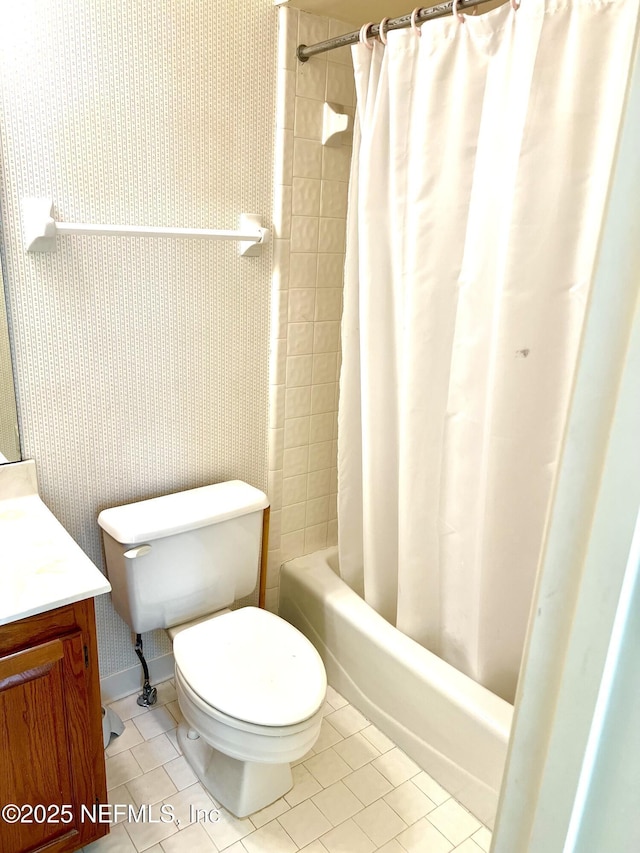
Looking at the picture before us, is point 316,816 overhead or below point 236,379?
below

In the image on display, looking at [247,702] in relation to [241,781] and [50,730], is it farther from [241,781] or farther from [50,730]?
[50,730]

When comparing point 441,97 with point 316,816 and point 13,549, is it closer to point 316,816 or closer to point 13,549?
point 13,549

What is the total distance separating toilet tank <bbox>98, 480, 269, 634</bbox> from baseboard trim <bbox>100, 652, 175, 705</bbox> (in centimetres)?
30

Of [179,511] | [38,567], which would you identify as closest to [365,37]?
[179,511]

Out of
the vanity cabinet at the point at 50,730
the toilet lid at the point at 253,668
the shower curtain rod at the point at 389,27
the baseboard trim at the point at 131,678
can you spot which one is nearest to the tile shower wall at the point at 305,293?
the shower curtain rod at the point at 389,27

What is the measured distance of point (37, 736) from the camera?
4.21 feet

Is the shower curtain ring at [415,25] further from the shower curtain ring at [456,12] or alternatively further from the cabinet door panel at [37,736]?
the cabinet door panel at [37,736]

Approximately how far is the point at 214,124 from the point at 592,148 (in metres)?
0.98

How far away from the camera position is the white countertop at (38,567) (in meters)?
1.22

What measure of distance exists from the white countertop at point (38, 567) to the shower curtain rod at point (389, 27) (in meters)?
1.42

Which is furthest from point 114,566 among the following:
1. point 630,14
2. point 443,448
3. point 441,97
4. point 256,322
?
point 630,14

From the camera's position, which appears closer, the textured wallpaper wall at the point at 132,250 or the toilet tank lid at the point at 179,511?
the textured wallpaper wall at the point at 132,250

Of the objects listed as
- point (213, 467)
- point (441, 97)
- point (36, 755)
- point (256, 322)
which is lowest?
point (36, 755)

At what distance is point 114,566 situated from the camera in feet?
Answer: 5.80
